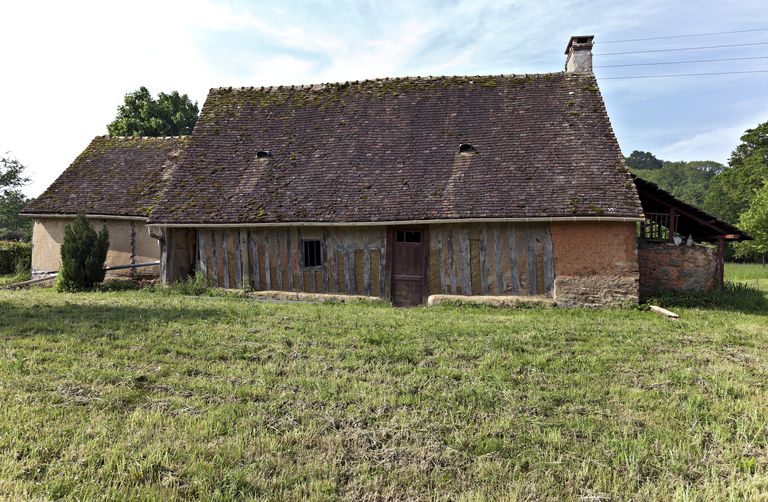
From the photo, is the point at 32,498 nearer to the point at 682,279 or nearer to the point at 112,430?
the point at 112,430

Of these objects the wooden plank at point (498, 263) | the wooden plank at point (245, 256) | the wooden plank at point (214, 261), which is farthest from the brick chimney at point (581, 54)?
the wooden plank at point (214, 261)

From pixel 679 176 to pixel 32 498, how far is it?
317 ft

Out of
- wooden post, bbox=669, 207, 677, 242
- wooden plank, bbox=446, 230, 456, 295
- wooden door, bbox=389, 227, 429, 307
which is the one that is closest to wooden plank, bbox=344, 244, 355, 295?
wooden door, bbox=389, 227, 429, 307

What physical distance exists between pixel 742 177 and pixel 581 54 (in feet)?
129

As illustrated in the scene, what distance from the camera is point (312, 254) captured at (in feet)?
40.2

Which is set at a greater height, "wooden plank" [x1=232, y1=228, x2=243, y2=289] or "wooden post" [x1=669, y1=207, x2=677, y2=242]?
"wooden post" [x1=669, y1=207, x2=677, y2=242]

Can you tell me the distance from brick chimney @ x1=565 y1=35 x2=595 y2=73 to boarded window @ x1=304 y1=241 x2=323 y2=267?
9.18 meters

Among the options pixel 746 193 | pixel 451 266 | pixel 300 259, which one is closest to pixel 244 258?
pixel 300 259

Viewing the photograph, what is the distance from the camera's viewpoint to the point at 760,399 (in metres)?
4.61

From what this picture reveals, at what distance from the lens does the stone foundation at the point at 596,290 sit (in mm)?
10422

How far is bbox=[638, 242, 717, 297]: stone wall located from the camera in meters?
11.4

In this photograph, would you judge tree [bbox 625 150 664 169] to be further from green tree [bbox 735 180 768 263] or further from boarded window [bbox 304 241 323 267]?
boarded window [bbox 304 241 323 267]

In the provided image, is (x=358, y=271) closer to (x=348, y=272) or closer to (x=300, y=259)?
(x=348, y=272)

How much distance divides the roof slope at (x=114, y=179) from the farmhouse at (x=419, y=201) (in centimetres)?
13
